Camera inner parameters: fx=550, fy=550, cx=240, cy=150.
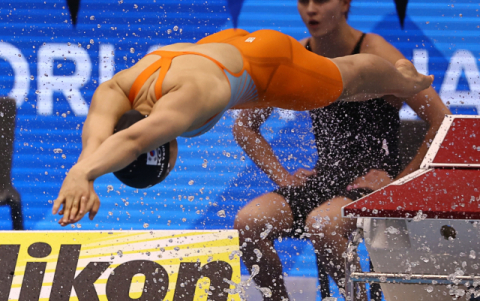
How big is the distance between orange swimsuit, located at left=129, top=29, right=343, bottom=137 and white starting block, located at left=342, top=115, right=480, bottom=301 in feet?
1.90

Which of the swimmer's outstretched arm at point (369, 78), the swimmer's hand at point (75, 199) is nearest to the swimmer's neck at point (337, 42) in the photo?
the swimmer's outstretched arm at point (369, 78)

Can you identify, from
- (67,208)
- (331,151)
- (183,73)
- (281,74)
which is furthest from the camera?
(331,151)

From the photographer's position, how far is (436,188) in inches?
73.3

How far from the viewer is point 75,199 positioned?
154 cm

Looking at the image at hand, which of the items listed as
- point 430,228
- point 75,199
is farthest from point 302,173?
point 75,199

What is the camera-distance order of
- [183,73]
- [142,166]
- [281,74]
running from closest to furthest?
[142,166] → [183,73] → [281,74]

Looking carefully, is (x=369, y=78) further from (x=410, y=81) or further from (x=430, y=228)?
(x=430, y=228)

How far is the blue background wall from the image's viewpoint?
362 cm

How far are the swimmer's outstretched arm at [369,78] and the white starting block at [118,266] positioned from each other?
1002 mm

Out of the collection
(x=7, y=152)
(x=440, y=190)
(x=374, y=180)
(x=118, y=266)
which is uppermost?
(x=7, y=152)

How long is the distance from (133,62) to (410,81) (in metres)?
1.87

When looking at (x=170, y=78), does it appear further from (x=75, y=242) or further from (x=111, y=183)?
(x=111, y=183)

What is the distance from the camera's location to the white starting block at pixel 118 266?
9.29 feet

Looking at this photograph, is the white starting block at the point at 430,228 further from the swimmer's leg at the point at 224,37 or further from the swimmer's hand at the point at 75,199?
the swimmer's leg at the point at 224,37
